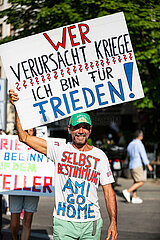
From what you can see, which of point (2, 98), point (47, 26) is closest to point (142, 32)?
point (47, 26)

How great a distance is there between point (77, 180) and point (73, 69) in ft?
4.16

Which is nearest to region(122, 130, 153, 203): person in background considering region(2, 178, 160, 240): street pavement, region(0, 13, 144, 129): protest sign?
region(2, 178, 160, 240): street pavement

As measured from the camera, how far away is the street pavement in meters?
7.60

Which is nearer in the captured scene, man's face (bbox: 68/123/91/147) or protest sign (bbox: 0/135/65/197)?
man's face (bbox: 68/123/91/147)

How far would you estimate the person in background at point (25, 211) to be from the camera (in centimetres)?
615

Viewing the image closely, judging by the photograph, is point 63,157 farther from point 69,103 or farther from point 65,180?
point 69,103

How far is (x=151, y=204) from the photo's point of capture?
11.5 meters

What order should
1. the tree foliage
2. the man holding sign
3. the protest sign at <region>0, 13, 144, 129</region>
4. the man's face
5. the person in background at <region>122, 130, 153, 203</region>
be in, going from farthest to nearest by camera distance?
1. the tree foliage
2. the person in background at <region>122, 130, 153, 203</region>
3. the protest sign at <region>0, 13, 144, 129</region>
4. the man's face
5. the man holding sign

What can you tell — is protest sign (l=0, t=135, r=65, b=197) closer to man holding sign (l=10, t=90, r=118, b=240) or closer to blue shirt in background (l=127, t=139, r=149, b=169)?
man holding sign (l=10, t=90, r=118, b=240)

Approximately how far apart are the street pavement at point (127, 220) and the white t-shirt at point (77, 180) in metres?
3.02

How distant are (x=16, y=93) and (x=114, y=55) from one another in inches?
42.3

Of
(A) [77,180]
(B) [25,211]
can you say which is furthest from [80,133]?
(B) [25,211]

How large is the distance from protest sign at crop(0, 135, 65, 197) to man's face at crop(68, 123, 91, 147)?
2.03m

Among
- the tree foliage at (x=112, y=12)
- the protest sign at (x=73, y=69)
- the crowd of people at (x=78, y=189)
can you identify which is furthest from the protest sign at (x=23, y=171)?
the tree foliage at (x=112, y=12)
